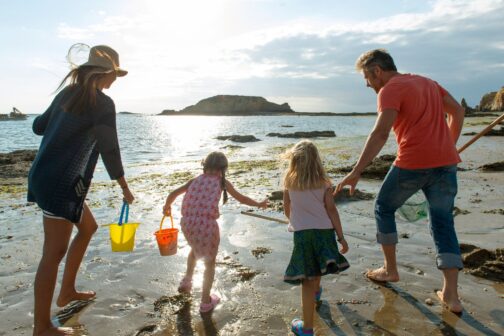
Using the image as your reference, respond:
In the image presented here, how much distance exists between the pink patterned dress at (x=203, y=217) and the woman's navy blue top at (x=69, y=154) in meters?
0.76

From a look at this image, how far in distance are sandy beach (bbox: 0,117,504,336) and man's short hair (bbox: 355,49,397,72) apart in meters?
2.13

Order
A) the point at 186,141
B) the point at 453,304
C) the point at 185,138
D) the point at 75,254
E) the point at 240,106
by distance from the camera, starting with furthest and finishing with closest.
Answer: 1. the point at 240,106
2. the point at 185,138
3. the point at 186,141
4. the point at 75,254
5. the point at 453,304

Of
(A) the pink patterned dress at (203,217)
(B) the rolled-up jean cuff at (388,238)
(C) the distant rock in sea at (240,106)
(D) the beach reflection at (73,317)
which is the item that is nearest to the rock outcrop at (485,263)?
(B) the rolled-up jean cuff at (388,238)

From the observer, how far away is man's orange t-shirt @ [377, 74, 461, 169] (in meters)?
3.54

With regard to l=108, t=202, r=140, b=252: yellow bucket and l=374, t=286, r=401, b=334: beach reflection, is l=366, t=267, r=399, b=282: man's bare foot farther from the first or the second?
l=108, t=202, r=140, b=252: yellow bucket

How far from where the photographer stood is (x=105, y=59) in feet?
10.8

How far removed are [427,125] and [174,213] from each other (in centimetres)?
482

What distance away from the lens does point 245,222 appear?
6.45m

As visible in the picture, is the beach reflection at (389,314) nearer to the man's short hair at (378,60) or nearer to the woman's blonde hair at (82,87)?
the man's short hair at (378,60)

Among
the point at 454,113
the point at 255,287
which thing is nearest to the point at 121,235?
the point at 255,287

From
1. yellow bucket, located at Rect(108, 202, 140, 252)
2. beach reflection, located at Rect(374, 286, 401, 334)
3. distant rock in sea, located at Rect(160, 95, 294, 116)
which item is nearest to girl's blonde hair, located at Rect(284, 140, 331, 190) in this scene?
beach reflection, located at Rect(374, 286, 401, 334)

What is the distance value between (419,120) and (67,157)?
9.70ft

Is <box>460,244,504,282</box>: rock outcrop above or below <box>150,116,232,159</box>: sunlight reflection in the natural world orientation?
below

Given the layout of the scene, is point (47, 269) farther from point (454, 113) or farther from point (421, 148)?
point (454, 113)
